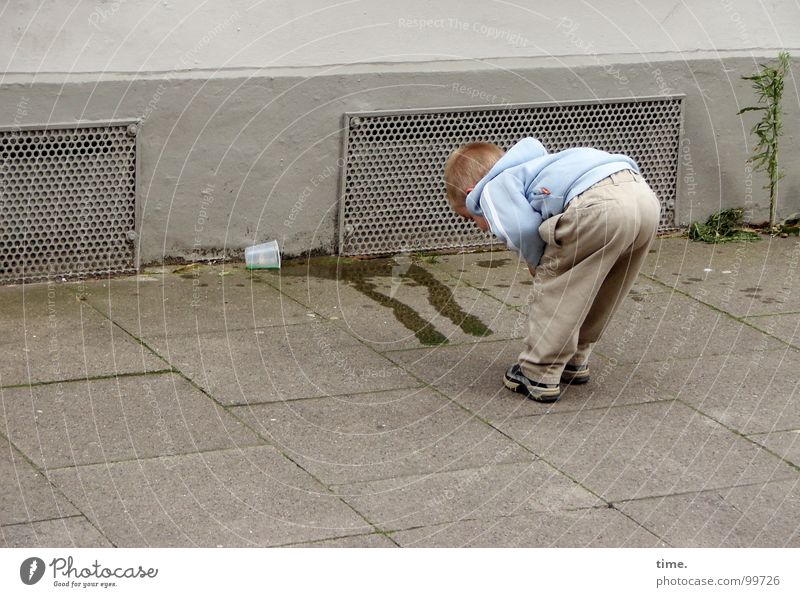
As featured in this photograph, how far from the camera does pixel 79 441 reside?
511 centimetres

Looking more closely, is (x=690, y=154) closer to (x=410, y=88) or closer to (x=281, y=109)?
(x=410, y=88)

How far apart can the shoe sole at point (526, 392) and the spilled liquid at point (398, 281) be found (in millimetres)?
675

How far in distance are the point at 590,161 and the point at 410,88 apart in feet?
7.05

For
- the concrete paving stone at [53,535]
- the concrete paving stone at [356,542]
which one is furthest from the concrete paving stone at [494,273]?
the concrete paving stone at [53,535]

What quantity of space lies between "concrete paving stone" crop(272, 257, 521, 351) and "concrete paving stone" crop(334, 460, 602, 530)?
1.48m

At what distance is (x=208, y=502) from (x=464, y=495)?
924 mm

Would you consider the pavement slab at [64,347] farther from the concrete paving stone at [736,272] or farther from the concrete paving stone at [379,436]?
the concrete paving stone at [736,272]

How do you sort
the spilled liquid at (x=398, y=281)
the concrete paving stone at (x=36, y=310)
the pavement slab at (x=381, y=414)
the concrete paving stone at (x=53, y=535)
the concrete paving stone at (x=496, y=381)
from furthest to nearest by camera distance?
the spilled liquid at (x=398, y=281), the concrete paving stone at (x=36, y=310), the concrete paving stone at (x=496, y=381), the pavement slab at (x=381, y=414), the concrete paving stone at (x=53, y=535)

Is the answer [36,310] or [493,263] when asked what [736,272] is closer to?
[493,263]

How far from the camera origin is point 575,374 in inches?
233

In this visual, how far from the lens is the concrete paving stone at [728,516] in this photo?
4504 millimetres

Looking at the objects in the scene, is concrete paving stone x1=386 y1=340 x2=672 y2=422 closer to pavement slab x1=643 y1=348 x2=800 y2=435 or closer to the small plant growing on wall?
pavement slab x1=643 y1=348 x2=800 y2=435

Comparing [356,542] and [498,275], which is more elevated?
[498,275]

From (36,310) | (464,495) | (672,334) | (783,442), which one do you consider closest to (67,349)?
(36,310)
